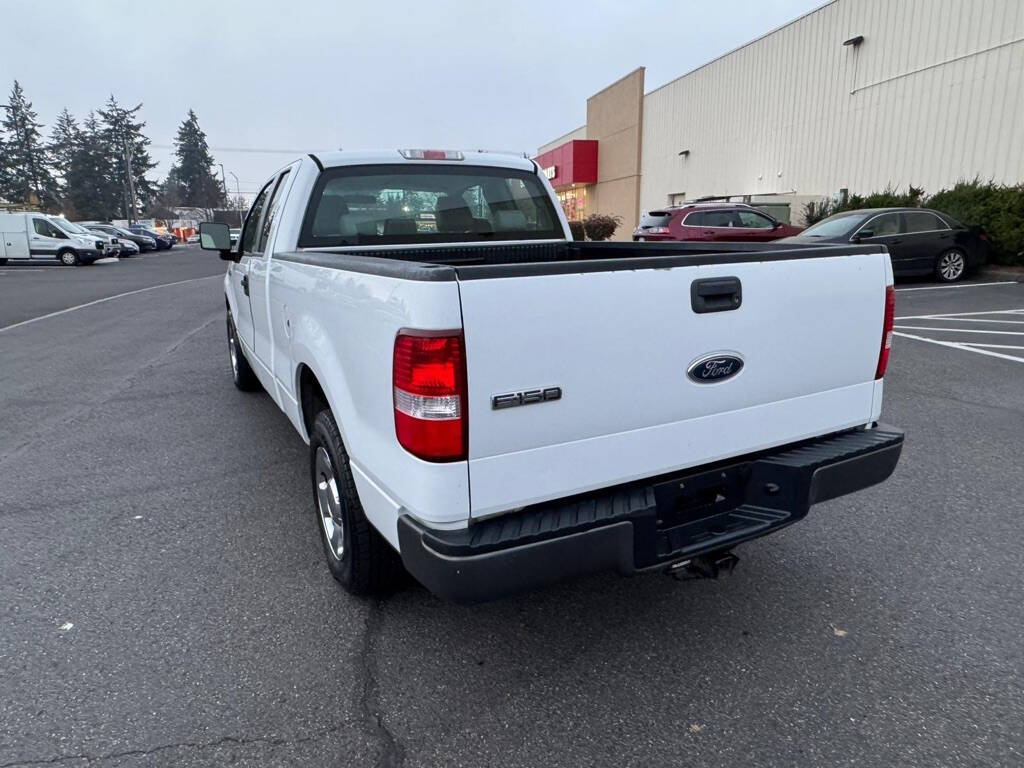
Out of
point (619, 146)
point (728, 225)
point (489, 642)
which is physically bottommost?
point (489, 642)

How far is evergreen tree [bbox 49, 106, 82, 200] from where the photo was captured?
87125mm

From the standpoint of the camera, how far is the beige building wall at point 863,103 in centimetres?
1612

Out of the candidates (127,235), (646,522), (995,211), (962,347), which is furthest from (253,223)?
(127,235)

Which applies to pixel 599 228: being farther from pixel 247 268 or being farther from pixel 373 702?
pixel 373 702

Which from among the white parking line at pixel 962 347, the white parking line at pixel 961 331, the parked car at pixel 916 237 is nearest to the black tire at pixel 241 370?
the white parking line at pixel 962 347

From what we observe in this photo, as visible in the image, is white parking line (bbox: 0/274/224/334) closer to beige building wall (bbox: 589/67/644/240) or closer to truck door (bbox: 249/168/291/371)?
truck door (bbox: 249/168/291/371)

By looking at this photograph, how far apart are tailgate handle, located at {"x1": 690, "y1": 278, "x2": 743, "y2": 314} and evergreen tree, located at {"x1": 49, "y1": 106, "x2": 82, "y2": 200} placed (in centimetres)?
10238

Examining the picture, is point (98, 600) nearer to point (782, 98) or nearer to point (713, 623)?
point (713, 623)

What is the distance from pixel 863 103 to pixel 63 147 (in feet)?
330

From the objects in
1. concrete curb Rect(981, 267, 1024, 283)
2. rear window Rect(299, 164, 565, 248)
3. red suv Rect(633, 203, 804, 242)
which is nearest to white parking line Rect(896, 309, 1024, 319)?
concrete curb Rect(981, 267, 1024, 283)

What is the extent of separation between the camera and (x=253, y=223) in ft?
17.4

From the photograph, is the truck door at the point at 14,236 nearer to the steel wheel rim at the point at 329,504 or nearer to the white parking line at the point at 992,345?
the steel wheel rim at the point at 329,504

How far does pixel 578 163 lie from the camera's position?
40625 millimetres

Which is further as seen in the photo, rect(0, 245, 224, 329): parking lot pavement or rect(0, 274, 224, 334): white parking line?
rect(0, 245, 224, 329): parking lot pavement
